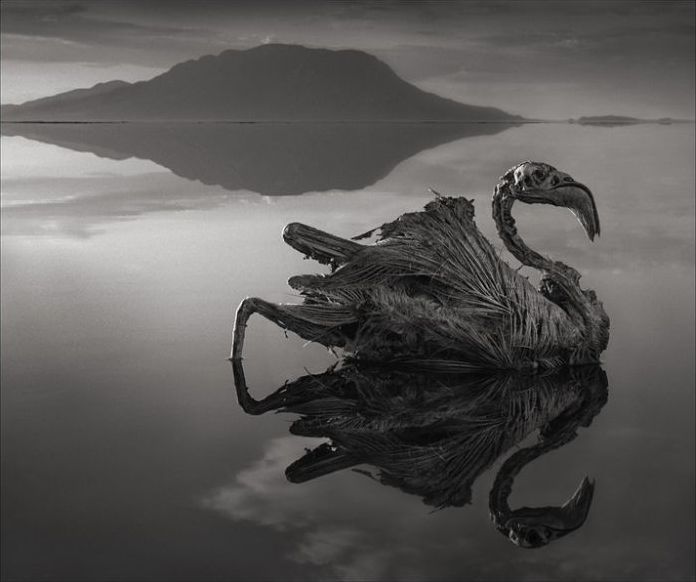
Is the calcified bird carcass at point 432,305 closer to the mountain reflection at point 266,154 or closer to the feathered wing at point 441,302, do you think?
the feathered wing at point 441,302

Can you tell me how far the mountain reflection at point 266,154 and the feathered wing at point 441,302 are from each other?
22.4 feet

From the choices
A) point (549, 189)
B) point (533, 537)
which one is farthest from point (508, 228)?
point (533, 537)

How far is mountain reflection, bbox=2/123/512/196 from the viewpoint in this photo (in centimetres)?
1352

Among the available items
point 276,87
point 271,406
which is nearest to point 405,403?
point 271,406

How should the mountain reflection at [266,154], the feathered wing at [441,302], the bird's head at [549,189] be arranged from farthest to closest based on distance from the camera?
the mountain reflection at [266,154] → the bird's head at [549,189] → the feathered wing at [441,302]

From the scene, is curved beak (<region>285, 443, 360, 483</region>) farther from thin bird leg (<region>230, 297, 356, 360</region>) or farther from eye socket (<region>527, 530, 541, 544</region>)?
thin bird leg (<region>230, 297, 356, 360</region>)

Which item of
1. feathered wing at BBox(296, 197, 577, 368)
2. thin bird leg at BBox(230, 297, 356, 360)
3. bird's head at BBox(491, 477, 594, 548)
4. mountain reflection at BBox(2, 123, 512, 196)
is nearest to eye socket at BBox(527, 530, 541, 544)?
bird's head at BBox(491, 477, 594, 548)

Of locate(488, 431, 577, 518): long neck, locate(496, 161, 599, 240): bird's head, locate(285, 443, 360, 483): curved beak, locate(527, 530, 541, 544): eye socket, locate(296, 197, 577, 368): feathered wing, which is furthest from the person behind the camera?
locate(496, 161, 599, 240): bird's head

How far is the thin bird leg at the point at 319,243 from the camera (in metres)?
5.41

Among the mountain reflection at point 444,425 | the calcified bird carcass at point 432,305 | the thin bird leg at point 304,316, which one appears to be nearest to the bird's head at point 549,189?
the calcified bird carcass at point 432,305

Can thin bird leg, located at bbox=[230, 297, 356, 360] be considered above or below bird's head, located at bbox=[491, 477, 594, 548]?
above

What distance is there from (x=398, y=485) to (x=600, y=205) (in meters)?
7.79

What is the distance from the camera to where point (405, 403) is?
4.91 metres

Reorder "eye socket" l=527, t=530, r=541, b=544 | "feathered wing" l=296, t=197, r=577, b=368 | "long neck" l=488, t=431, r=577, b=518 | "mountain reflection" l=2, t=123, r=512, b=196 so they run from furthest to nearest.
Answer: "mountain reflection" l=2, t=123, r=512, b=196, "feathered wing" l=296, t=197, r=577, b=368, "long neck" l=488, t=431, r=577, b=518, "eye socket" l=527, t=530, r=541, b=544
